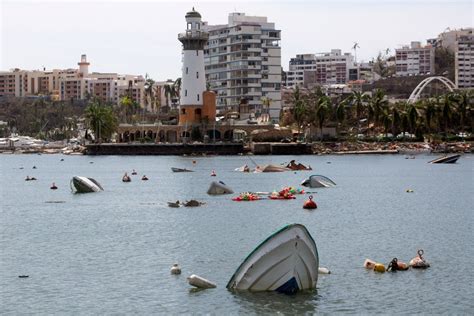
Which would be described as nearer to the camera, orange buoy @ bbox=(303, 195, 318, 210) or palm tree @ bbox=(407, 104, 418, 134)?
orange buoy @ bbox=(303, 195, 318, 210)

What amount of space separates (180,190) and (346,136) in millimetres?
98353

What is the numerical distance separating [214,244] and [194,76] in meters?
118

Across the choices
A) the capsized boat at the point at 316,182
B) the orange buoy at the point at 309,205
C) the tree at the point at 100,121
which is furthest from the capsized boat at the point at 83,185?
the tree at the point at 100,121

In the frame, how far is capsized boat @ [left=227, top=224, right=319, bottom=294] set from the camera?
129 ft

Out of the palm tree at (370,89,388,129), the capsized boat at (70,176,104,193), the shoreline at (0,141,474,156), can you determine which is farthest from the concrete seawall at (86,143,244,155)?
the capsized boat at (70,176,104,193)

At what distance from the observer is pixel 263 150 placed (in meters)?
173

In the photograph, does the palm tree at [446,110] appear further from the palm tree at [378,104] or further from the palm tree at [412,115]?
the palm tree at [378,104]

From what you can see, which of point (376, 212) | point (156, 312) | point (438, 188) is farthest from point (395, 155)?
point (156, 312)

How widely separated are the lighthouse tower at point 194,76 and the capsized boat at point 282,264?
133m

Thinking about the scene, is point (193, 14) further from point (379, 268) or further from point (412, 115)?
point (379, 268)

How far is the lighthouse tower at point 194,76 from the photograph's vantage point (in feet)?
566

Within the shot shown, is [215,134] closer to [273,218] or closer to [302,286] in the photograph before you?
[273,218]

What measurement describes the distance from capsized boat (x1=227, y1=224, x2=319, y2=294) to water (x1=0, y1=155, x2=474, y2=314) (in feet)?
1.89

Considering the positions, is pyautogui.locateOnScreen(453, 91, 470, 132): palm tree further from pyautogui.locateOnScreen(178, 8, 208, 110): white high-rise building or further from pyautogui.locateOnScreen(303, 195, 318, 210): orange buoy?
pyautogui.locateOnScreen(303, 195, 318, 210): orange buoy
